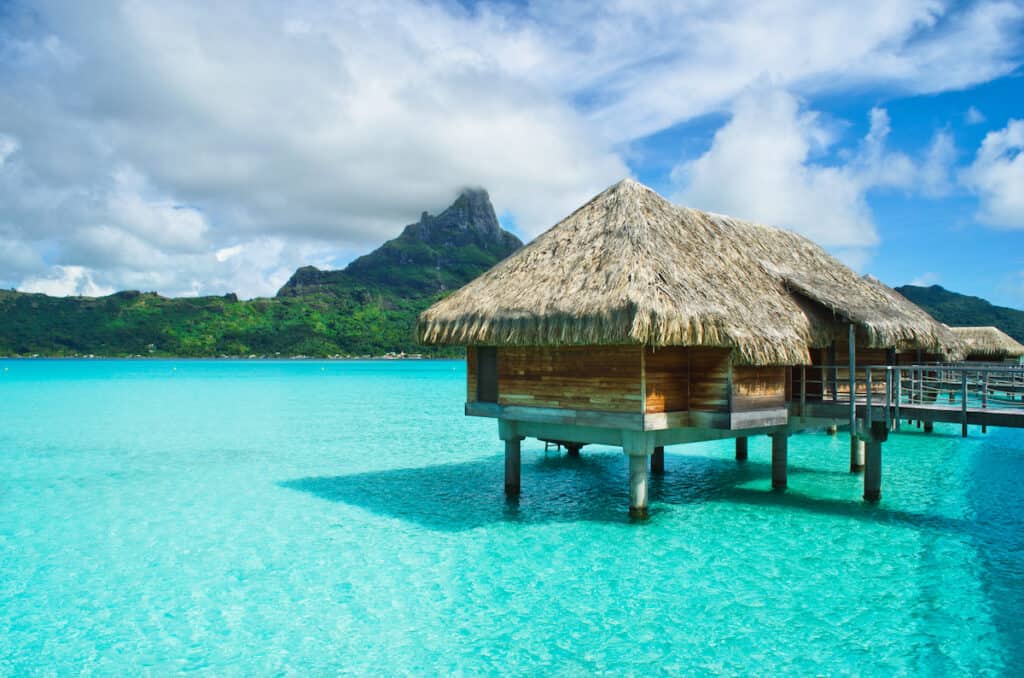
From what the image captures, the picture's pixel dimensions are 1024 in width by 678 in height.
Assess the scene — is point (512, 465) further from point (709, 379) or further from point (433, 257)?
point (433, 257)

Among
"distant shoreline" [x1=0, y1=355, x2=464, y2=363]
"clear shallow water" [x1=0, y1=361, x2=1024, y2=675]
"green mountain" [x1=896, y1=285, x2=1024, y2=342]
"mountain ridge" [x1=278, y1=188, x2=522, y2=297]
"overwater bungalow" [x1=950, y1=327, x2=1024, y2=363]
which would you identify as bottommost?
"clear shallow water" [x1=0, y1=361, x2=1024, y2=675]

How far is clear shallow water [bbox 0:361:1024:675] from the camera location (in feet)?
24.0

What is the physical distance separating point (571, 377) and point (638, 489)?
7.73 ft

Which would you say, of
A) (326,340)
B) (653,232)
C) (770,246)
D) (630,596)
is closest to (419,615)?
(630,596)

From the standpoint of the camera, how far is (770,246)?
51.3 feet

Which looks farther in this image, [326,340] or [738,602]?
[326,340]

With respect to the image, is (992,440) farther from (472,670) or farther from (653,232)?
(472,670)

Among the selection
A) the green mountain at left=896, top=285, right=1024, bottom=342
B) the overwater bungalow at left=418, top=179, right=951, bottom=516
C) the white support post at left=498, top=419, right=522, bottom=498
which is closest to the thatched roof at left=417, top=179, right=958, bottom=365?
the overwater bungalow at left=418, top=179, right=951, bottom=516

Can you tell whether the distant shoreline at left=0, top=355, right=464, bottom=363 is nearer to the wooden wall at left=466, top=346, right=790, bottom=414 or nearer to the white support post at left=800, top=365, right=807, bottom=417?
the wooden wall at left=466, top=346, right=790, bottom=414

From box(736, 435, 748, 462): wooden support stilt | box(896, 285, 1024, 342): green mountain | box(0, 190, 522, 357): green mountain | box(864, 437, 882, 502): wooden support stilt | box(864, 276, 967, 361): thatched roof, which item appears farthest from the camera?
box(0, 190, 522, 357): green mountain

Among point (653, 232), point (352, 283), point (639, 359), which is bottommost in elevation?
point (639, 359)

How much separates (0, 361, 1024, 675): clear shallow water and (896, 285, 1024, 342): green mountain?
55.1 metres

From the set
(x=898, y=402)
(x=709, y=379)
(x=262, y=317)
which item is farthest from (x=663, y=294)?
(x=262, y=317)

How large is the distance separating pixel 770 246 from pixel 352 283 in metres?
134
